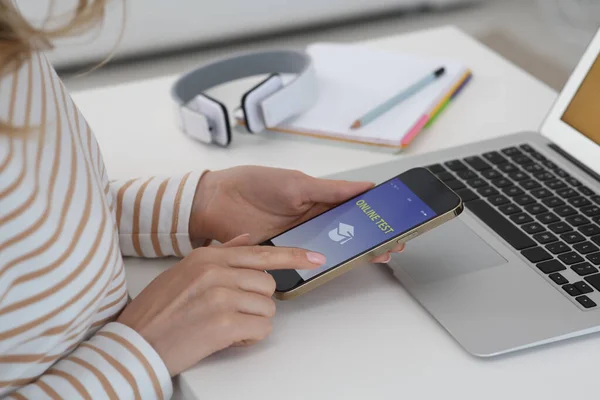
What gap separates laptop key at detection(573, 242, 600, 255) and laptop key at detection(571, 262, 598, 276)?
0.6 inches

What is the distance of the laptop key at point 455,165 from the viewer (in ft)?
2.63

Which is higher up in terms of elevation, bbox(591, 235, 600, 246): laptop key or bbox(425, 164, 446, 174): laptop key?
bbox(591, 235, 600, 246): laptop key

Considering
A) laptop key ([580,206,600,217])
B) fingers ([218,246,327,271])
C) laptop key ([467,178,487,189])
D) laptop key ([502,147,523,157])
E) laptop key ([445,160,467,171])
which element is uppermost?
laptop key ([580,206,600,217])

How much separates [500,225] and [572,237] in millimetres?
63

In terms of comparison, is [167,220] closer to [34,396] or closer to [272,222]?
[272,222]

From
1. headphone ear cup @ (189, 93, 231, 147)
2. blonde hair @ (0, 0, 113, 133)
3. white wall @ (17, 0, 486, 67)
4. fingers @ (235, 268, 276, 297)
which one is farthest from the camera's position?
white wall @ (17, 0, 486, 67)

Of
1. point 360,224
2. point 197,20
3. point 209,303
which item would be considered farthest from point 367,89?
point 197,20

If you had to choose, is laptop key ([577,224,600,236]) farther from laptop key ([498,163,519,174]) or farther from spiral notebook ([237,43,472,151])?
spiral notebook ([237,43,472,151])

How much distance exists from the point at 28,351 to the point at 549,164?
0.52 metres

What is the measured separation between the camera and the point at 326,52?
42.8 inches

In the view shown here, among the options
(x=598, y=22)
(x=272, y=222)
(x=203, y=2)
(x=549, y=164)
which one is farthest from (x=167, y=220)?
(x=598, y=22)

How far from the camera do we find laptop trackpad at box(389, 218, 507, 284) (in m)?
0.68

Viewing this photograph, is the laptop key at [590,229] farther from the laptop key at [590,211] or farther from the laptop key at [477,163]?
the laptop key at [477,163]

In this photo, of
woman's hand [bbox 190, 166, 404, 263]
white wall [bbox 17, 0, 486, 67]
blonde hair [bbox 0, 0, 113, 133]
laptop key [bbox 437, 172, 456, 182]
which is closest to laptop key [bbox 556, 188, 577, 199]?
laptop key [bbox 437, 172, 456, 182]
